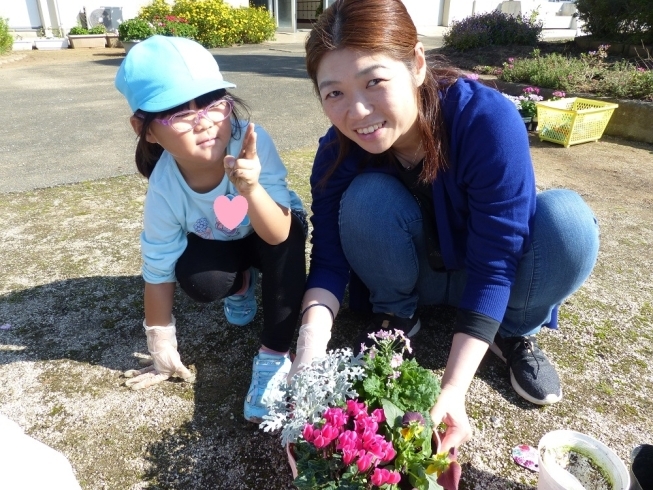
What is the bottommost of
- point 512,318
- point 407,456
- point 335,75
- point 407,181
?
point 512,318

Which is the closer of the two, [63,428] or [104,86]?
[63,428]

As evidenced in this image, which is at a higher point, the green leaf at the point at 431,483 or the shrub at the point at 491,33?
the shrub at the point at 491,33

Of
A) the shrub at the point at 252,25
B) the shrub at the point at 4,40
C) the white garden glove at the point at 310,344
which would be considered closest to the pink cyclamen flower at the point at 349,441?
the white garden glove at the point at 310,344

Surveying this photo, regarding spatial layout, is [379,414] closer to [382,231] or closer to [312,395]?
[312,395]

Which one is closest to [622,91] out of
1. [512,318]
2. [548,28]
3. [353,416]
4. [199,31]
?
[512,318]

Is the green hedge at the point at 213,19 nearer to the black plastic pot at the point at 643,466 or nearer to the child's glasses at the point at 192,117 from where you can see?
the child's glasses at the point at 192,117

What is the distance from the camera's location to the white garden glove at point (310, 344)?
1.46 metres

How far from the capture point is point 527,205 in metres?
1.52

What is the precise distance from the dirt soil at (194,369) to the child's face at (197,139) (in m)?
0.76

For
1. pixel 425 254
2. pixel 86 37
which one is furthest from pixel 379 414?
pixel 86 37

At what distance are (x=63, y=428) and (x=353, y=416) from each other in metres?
1.02

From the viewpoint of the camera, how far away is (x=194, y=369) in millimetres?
1818

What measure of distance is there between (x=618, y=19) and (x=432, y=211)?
30.0 feet

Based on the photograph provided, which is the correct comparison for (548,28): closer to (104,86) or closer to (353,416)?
(104,86)
